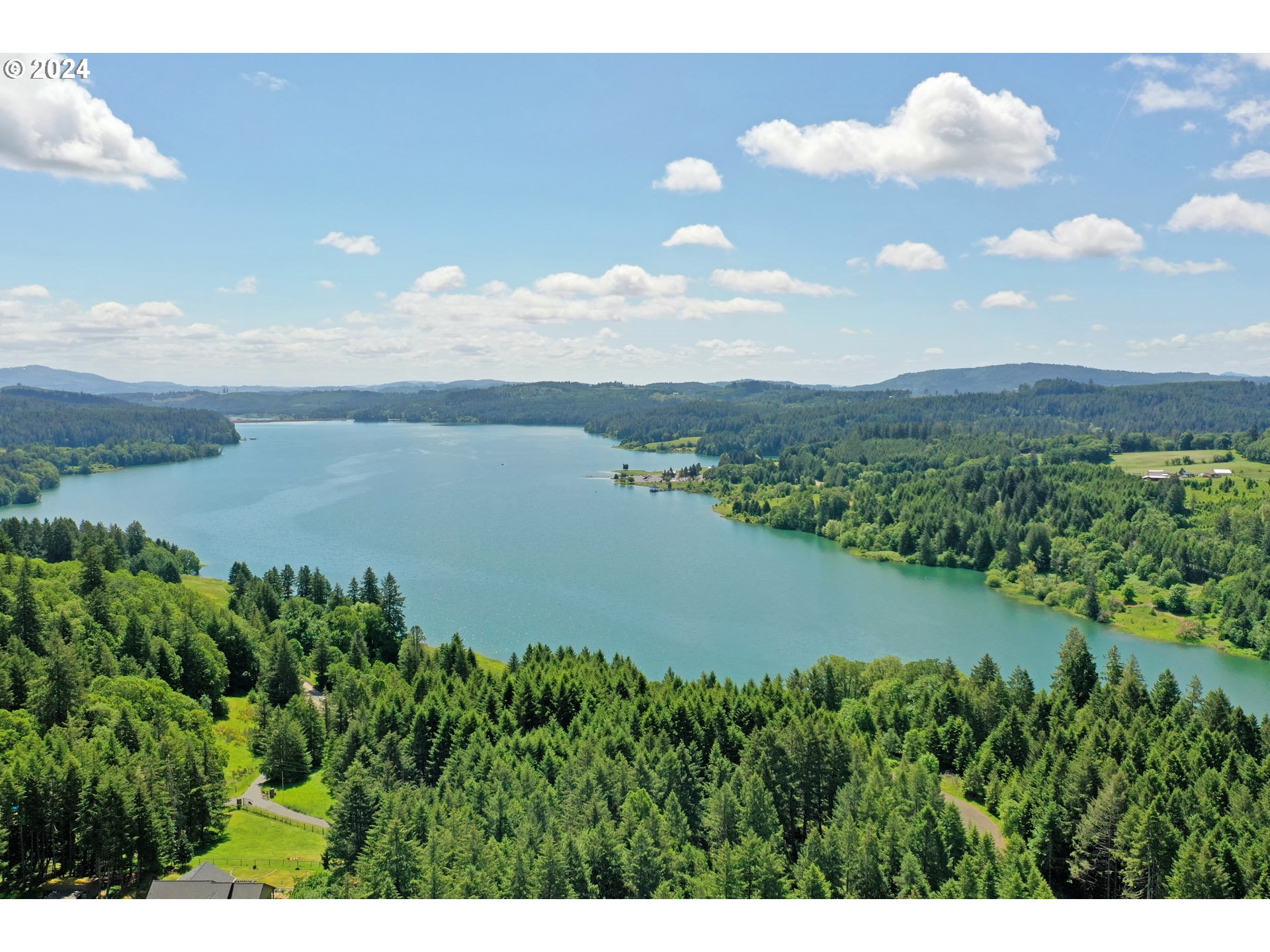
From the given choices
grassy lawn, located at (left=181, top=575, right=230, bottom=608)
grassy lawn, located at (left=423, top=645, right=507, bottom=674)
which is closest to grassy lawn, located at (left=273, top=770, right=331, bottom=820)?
grassy lawn, located at (left=423, top=645, right=507, bottom=674)

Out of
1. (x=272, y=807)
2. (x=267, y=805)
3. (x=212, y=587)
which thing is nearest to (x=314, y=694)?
(x=267, y=805)

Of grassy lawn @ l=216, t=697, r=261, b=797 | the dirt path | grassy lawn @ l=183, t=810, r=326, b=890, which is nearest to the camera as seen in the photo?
grassy lawn @ l=183, t=810, r=326, b=890

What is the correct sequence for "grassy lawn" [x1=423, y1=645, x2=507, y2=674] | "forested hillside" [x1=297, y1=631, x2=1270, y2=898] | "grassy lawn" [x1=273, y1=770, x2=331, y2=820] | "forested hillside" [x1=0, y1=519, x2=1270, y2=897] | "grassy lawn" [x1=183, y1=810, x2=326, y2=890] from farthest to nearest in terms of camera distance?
"grassy lawn" [x1=423, y1=645, x2=507, y2=674] → "grassy lawn" [x1=273, y1=770, x2=331, y2=820] → "grassy lawn" [x1=183, y1=810, x2=326, y2=890] → "forested hillside" [x1=0, y1=519, x2=1270, y2=897] → "forested hillside" [x1=297, y1=631, x2=1270, y2=898]

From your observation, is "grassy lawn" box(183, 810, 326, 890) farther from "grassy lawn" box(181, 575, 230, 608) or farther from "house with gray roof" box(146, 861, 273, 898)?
"grassy lawn" box(181, 575, 230, 608)

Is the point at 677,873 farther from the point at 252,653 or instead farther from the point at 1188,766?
the point at 252,653

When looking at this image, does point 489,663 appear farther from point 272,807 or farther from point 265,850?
point 265,850

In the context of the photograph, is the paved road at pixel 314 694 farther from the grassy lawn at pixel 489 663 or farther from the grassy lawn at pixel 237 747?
the grassy lawn at pixel 489 663

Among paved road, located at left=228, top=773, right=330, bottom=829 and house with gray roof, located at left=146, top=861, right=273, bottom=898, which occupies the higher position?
house with gray roof, located at left=146, top=861, right=273, bottom=898
